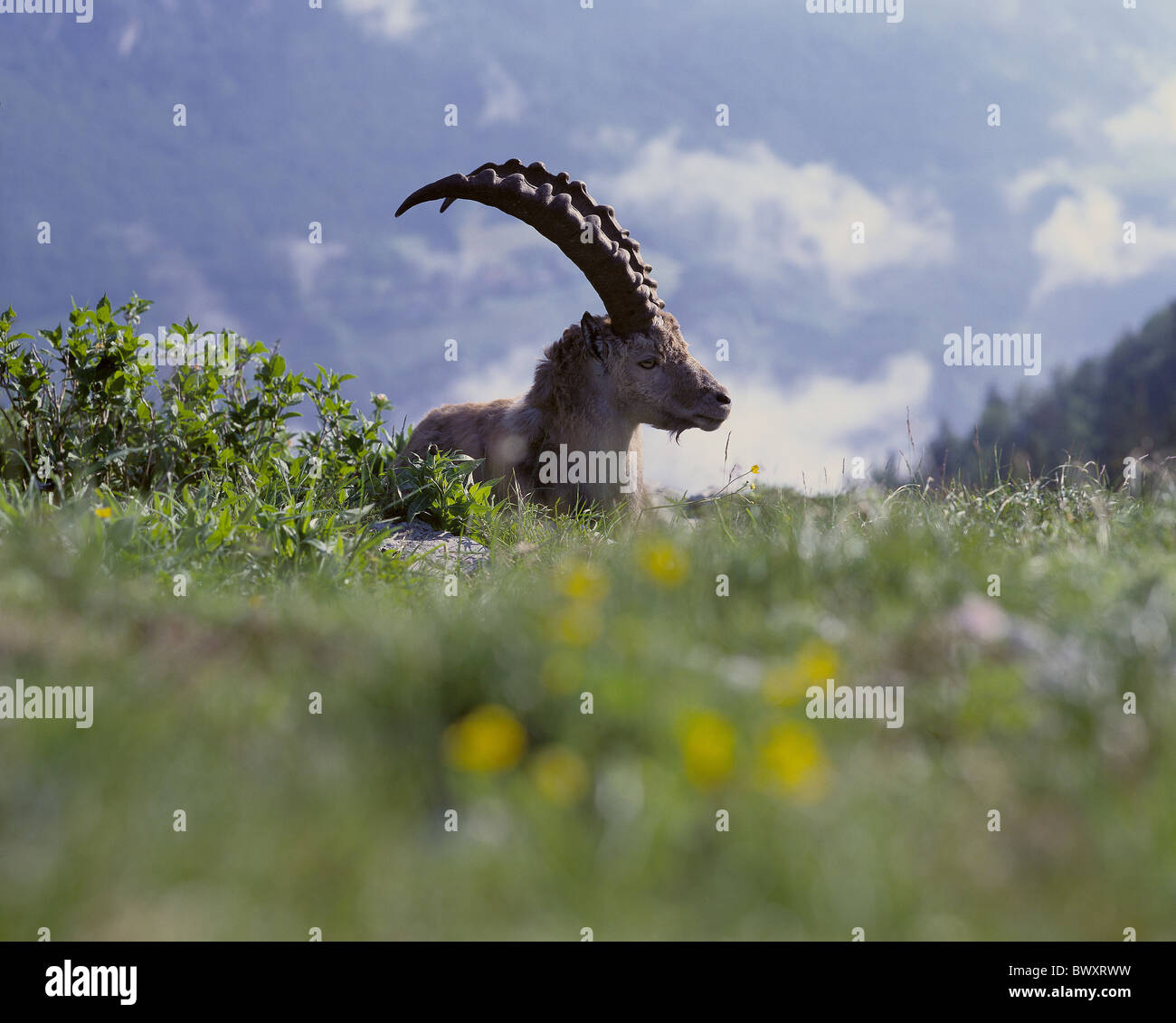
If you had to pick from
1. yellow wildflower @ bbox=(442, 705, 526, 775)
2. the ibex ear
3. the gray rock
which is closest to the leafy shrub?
the gray rock

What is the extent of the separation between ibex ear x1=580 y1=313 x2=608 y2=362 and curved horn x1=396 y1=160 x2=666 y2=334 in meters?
0.18

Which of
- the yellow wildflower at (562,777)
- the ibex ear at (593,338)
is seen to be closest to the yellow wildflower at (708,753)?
the yellow wildflower at (562,777)

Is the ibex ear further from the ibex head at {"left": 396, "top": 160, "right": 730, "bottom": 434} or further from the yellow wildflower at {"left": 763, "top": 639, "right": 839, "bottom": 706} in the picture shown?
the yellow wildflower at {"left": 763, "top": 639, "right": 839, "bottom": 706}

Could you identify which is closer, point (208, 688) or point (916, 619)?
point (208, 688)

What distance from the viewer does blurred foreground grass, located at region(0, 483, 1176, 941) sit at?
66.2 inches

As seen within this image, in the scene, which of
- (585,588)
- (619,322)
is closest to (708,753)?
(585,588)

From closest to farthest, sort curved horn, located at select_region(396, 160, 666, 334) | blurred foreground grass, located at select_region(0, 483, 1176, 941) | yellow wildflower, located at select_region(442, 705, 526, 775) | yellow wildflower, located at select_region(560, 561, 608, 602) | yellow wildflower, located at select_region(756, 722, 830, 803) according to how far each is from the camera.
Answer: blurred foreground grass, located at select_region(0, 483, 1176, 941)
yellow wildflower, located at select_region(756, 722, 830, 803)
yellow wildflower, located at select_region(442, 705, 526, 775)
yellow wildflower, located at select_region(560, 561, 608, 602)
curved horn, located at select_region(396, 160, 666, 334)

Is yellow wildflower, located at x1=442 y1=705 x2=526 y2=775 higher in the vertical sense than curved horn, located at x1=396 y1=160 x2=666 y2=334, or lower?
lower

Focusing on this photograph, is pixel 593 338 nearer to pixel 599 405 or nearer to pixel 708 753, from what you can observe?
pixel 599 405

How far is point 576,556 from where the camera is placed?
17.7ft

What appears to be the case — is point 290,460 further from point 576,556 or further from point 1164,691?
point 1164,691

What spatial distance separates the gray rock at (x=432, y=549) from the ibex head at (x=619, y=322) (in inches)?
75.6
